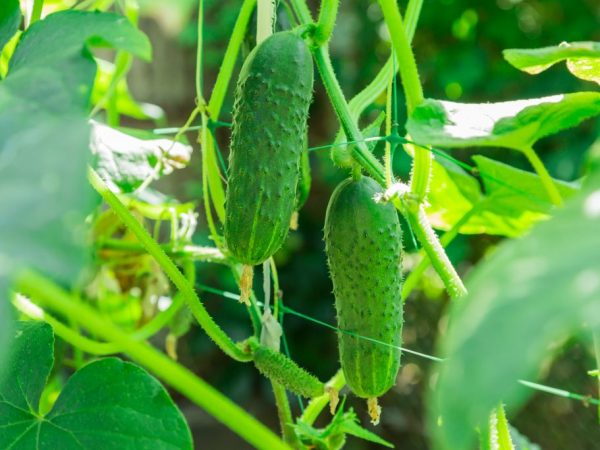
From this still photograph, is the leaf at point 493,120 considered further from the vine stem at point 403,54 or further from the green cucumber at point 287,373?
the green cucumber at point 287,373

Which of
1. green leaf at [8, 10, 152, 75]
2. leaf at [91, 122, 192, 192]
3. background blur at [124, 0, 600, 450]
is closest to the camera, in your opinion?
green leaf at [8, 10, 152, 75]

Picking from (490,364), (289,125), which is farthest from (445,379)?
(289,125)

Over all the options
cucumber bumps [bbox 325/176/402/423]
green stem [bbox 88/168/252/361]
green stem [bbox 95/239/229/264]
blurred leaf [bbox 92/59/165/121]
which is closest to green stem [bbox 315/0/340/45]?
cucumber bumps [bbox 325/176/402/423]

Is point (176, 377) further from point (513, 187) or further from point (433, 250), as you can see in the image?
point (513, 187)

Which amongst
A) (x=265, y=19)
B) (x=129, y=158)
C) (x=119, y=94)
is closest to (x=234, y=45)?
(x=265, y=19)

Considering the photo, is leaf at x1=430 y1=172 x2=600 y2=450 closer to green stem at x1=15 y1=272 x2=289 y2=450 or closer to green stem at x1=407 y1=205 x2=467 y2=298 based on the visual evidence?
green stem at x1=15 y1=272 x2=289 y2=450

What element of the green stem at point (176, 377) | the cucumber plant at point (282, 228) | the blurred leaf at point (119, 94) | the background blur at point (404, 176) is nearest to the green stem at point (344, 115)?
the cucumber plant at point (282, 228)

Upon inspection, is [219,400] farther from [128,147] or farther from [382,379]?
[128,147]
